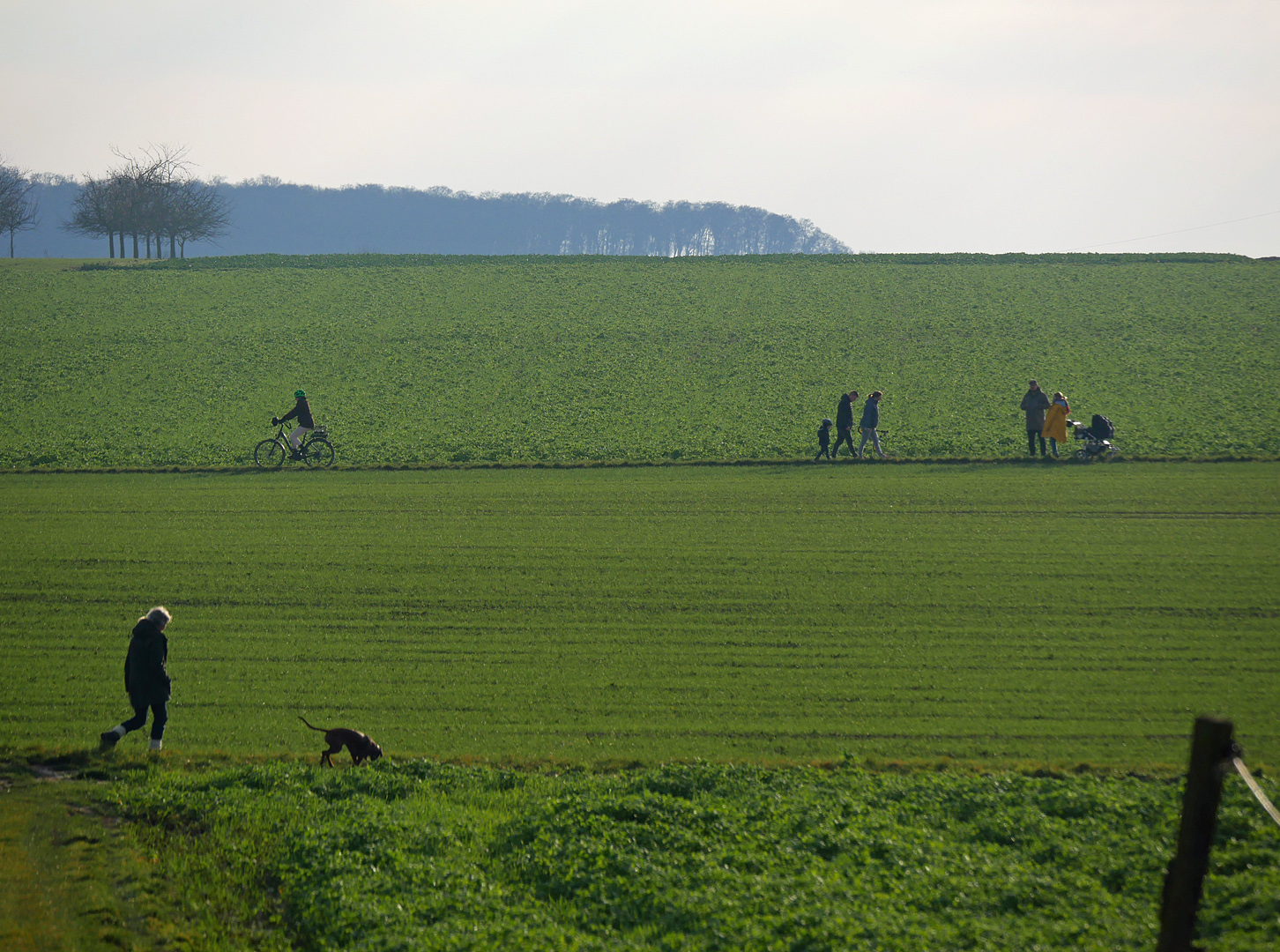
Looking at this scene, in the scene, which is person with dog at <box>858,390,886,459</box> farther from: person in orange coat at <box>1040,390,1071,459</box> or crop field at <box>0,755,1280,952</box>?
crop field at <box>0,755,1280,952</box>

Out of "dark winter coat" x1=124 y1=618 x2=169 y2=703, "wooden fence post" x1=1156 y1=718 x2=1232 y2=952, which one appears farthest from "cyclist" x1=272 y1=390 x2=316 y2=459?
"wooden fence post" x1=1156 y1=718 x2=1232 y2=952

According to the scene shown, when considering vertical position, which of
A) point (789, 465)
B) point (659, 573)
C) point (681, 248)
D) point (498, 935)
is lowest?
point (498, 935)

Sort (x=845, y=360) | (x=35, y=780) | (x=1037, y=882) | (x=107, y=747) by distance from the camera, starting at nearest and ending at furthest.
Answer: (x=1037, y=882)
(x=35, y=780)
(x=107, y=747)
(x=845, y=360)

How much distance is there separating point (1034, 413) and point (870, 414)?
13.2ft

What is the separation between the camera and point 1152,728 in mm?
10172

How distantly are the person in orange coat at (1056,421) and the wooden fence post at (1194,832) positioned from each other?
20864 mm

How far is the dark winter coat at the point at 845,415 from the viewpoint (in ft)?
77.7

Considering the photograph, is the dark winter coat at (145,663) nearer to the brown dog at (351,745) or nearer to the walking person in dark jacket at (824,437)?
the brown dog at (351,745)

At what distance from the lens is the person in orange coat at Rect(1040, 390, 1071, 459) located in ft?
77.5

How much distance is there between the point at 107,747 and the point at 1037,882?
8.76 metres

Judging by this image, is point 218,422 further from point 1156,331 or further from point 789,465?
point 1156,331

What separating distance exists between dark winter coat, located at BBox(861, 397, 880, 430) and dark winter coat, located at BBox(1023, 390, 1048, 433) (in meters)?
3.64

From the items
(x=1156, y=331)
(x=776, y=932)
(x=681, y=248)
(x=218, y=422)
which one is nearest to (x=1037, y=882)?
(x=776, y=932)

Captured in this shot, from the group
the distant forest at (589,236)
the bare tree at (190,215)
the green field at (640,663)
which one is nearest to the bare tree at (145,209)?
the bare tree at (190,215)
